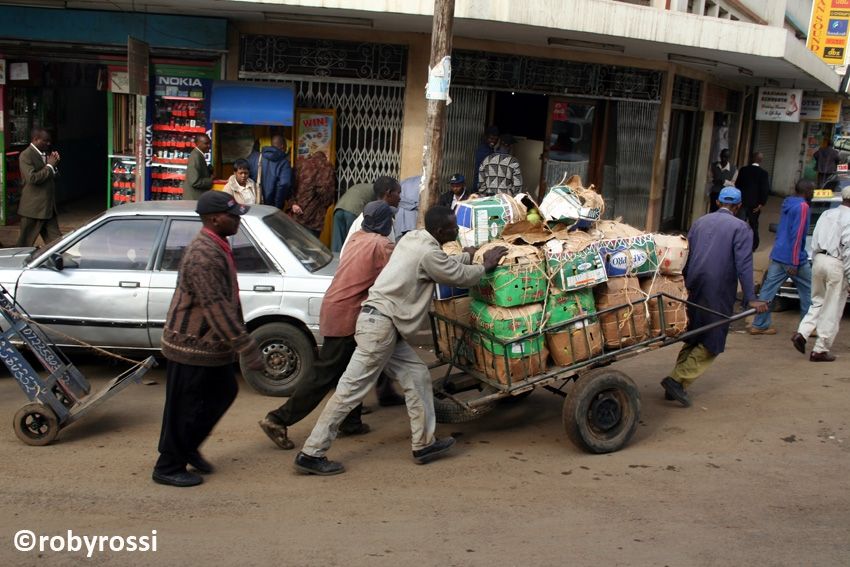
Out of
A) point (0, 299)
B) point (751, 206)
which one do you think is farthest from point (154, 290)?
point (751, 206)

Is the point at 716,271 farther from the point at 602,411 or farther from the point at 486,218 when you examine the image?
the point at 486,218

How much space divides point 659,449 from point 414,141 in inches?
260

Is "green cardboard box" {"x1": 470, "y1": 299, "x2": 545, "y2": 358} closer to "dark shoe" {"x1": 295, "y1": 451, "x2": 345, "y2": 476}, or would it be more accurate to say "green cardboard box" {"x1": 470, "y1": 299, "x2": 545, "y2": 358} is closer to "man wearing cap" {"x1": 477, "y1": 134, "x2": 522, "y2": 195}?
"dark shoe" {"x1": 295, "y1": 451, "x2": 345, "y2": 476}

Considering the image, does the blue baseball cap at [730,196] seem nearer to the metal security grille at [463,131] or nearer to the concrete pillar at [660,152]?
the metal security grille at [463,131]

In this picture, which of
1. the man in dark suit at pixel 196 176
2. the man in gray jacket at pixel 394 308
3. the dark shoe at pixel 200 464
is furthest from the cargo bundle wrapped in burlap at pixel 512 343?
the man in dark suit at pixel 196 176

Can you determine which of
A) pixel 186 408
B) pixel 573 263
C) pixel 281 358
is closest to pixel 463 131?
pixel 281 358

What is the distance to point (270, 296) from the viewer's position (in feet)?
22.5

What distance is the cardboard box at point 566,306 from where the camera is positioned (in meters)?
5.58

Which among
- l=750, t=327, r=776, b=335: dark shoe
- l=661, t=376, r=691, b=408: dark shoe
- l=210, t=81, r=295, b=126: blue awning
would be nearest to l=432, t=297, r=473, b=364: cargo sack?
l=661, t=376, r=691, b=408: dark shoe

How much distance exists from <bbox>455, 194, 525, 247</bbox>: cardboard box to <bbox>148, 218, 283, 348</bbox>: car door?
1.79 metres

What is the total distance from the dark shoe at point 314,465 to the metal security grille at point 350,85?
6.89 meters

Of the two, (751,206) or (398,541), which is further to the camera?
(751,206)

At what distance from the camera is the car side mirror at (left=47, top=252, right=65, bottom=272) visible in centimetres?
674

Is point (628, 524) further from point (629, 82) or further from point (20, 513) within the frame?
point (629, 82)
